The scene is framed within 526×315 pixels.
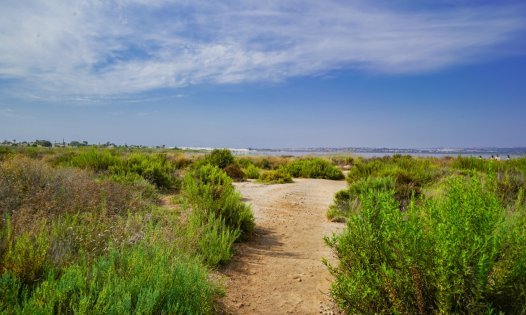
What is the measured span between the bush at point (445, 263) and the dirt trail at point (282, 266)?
3.28 ft

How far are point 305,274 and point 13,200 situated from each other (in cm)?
469

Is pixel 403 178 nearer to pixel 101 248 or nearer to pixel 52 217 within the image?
pixel 101 248

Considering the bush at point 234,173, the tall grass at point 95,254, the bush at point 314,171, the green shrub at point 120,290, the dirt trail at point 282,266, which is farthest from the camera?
the bush at point 314,171

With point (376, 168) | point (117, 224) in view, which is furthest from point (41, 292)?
point (376, 168)

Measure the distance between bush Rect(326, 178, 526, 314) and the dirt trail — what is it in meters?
1.00

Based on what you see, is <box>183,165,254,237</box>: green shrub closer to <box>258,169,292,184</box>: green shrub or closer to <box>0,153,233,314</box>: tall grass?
<box>0,153,233,314</box>: tall grass

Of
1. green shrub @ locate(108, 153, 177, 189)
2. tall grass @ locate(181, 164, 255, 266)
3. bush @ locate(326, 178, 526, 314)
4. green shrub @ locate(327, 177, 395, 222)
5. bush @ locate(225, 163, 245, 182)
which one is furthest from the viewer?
bush @ locate(225, 163, 245, 182)

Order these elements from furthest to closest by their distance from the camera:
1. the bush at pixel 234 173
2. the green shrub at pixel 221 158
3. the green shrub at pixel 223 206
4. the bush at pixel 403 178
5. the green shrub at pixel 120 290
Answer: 1. the green shrub at pixel 221 158
2. the bush at pixel 234 173
3. the bush at pixel 403 178
4. the green shrub at pixel 223 206
5. the green shrub at pixel 120 290

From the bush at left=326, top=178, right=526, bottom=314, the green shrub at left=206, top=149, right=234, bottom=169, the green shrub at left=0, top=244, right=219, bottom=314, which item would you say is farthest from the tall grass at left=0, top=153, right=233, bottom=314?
the green shrub at left=206, top=149, right=234, bottom=169

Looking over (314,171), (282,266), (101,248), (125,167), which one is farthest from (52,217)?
(314,171)

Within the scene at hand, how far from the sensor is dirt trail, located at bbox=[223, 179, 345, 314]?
447 centimetres

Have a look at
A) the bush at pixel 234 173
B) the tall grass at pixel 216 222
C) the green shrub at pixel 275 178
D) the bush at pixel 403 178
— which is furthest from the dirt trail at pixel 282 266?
the bush at pixel 234 173

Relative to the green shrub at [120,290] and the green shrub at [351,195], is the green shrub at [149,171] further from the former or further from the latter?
the green shrub at [120,290]

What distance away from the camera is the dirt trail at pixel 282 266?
4.47 m
